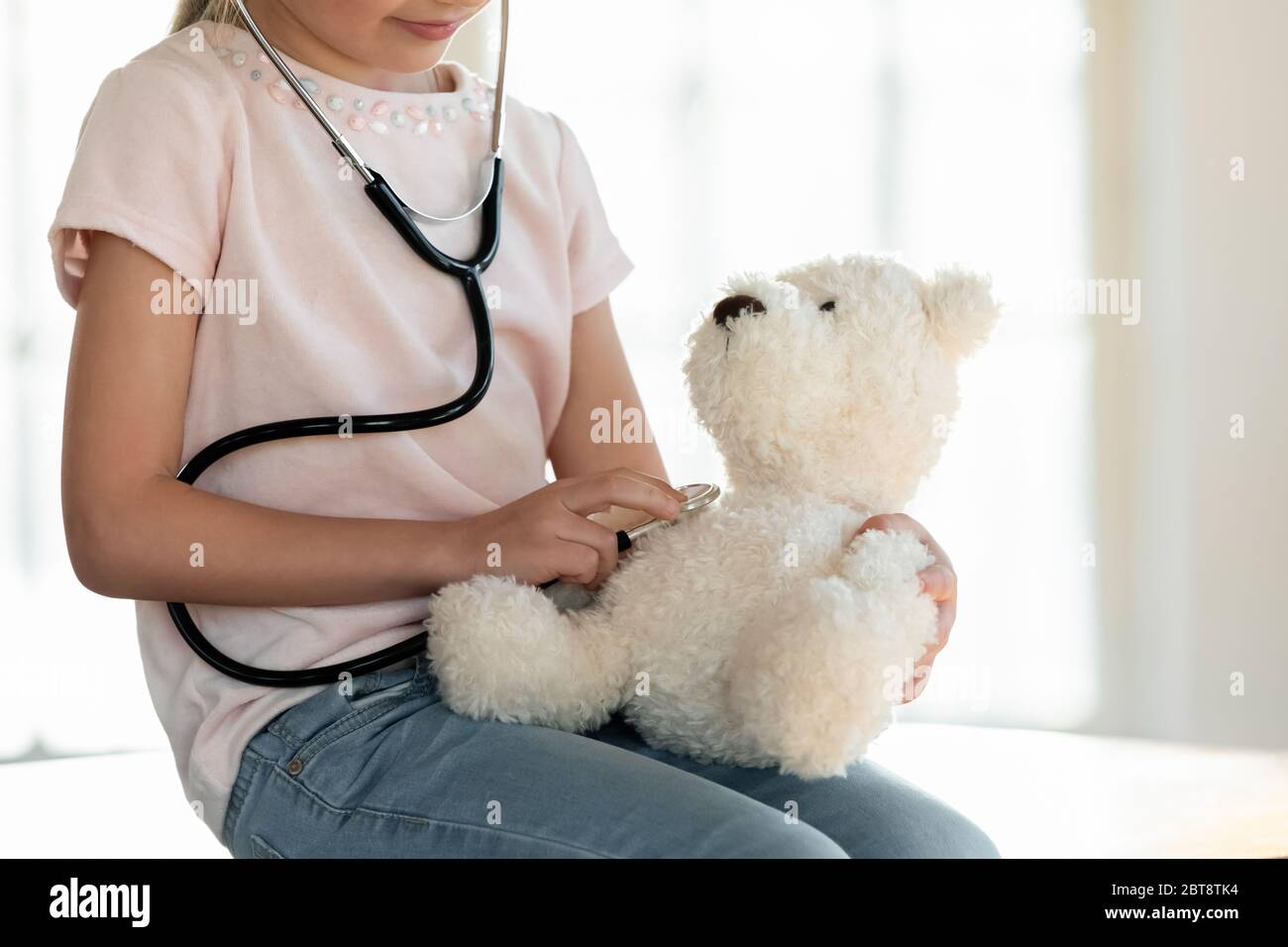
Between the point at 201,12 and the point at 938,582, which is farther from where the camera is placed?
the point at 201,12

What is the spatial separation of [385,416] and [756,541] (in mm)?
262

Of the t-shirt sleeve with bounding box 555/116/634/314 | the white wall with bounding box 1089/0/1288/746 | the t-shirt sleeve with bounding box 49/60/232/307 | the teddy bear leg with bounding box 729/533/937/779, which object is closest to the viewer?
the teddy bear leg with bounding box 729/533/937/779

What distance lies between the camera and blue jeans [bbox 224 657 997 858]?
26.9 inches

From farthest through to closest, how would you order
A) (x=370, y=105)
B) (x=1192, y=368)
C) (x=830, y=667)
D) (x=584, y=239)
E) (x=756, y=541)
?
1. (x=1192, y=368)
2. (x=584, y=239)
3. (x=370, y=105)
4. (x=756, y=541)
5. (x=830, y=667)

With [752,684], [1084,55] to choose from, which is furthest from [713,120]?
[752,684]

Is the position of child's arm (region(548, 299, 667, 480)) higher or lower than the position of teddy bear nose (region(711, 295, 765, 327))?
lower

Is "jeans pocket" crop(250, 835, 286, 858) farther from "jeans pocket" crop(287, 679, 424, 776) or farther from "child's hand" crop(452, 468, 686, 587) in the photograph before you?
"child's hand" crop(452, 468, 686, 587)

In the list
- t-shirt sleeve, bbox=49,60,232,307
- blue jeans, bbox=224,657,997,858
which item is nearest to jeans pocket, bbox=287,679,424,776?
blue jeans, bbox=224,657,997,858

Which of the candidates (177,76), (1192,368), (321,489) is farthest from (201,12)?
(1192,368)

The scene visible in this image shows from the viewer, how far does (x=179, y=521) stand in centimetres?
77

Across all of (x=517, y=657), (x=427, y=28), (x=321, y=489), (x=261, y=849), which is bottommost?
(x=261, y=849)

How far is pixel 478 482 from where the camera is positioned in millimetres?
926

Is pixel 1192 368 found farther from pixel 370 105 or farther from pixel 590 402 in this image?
pixel 370 105

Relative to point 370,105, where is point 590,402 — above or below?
below
